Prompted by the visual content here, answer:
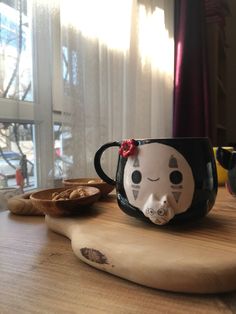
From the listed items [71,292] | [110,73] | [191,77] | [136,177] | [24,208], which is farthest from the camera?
[191,77]

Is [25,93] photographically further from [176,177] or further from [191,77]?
[191,77]

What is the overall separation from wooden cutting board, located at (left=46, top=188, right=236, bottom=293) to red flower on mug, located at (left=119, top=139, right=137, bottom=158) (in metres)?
0.10

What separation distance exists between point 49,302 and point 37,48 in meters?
0.69

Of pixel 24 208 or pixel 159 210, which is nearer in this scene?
pixel 159 210

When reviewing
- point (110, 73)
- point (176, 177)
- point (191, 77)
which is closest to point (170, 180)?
point (176, 177)

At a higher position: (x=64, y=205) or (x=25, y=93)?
(x=25, y=93)

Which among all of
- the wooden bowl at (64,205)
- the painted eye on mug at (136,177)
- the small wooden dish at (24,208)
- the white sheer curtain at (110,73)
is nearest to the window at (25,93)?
the white sheer curtain at (110,73)

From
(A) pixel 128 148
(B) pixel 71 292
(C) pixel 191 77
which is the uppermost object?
(C) pixel 191 77

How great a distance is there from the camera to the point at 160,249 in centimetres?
30

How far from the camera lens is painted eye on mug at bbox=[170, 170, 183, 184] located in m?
0.35

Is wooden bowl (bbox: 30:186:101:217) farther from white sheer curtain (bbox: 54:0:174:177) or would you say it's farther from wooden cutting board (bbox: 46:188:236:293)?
white sheer curtain (bbox: 54:0:174:177)

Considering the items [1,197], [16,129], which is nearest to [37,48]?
[16,129]

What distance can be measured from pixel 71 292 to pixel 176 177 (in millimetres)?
181

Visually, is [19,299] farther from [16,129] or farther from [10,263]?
[16,129]
